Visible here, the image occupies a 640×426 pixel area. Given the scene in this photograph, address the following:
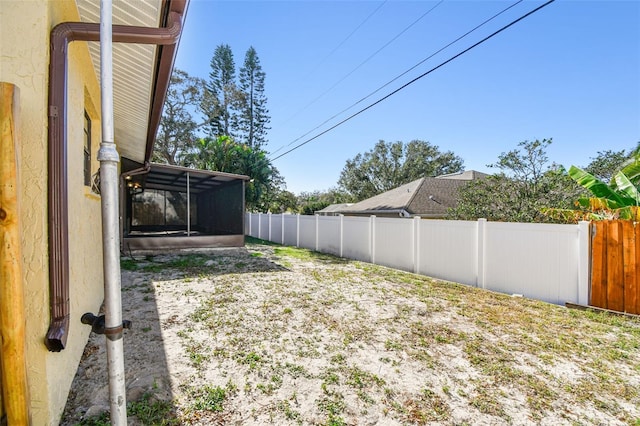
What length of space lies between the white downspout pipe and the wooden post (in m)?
0.64

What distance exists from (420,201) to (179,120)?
22.1 m

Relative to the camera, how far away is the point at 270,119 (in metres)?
34.2

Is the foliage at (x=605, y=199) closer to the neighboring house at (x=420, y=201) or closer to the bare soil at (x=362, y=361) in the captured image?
the bare soil at (x=362, y=361)

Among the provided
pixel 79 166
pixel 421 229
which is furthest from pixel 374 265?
pixel 79 166

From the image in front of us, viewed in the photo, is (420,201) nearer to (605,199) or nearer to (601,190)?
(601,190)

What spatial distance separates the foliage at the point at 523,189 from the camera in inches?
297

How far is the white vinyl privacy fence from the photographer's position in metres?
5.17

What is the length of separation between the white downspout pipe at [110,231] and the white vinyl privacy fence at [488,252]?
253 inches

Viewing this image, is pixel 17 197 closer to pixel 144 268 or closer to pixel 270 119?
pixel 144 268

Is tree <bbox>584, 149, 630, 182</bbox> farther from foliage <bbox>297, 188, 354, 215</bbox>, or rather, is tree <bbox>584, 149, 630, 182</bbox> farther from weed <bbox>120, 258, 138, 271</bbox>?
weed <bbox>120, 258, 138, 271</bbox>

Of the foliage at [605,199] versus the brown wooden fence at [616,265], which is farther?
the foliage at [605,199]

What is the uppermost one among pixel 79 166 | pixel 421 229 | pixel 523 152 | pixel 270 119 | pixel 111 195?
pixel 270 119

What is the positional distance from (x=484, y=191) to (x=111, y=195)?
9.05m

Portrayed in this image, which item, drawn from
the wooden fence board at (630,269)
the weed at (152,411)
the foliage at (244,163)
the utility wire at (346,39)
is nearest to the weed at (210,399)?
the weed at (152,411)
